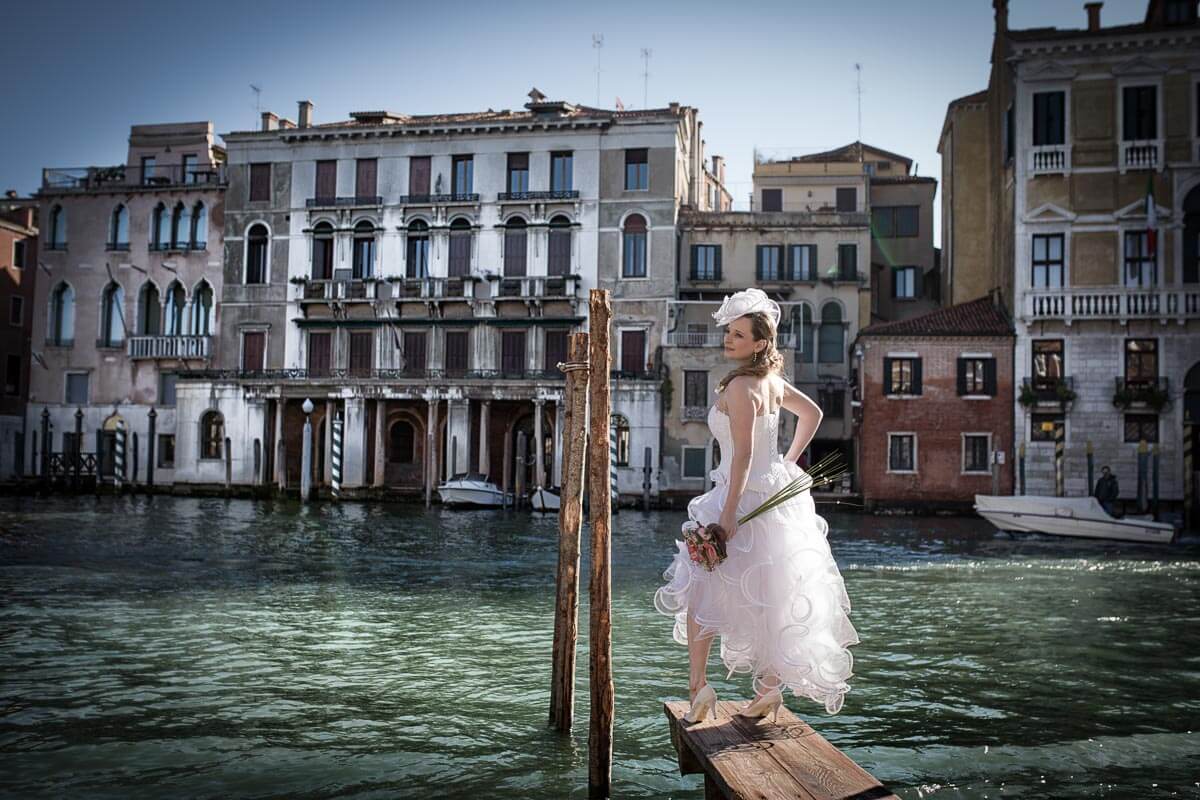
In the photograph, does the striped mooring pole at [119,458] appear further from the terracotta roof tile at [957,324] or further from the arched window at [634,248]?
the terracotta roof tile at [957,324]

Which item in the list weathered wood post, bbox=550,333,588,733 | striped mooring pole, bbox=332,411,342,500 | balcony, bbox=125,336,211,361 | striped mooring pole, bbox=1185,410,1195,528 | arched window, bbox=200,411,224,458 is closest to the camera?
weathered wood post, bbox=550,333,588,733

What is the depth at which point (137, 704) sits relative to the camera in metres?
7.35

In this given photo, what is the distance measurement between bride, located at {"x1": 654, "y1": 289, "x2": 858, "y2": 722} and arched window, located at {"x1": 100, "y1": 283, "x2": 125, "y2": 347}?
132 feet

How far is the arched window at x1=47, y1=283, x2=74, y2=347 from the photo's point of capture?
1624 inches

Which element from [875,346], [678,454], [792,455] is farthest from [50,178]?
[792,455]

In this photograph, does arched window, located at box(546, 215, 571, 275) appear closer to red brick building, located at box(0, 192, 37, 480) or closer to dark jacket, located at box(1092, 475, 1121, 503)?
dark jacket, located at box(1092, 475, 1121, 503)

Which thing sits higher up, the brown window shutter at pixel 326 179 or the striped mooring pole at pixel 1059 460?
the brown window shutter at pixel 326 179

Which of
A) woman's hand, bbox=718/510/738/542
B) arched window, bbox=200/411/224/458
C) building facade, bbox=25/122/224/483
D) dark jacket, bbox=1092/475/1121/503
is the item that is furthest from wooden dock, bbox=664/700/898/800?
building facade, bbox=25/122/224/483

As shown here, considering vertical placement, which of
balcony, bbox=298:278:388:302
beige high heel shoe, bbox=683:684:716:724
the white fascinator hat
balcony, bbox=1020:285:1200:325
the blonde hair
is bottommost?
beige high heel shoe, bbox=683:684:716:724

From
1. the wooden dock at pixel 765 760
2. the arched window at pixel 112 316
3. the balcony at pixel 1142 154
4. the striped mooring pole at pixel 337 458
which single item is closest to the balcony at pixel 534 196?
the striped mooring pole at pixel 337 458

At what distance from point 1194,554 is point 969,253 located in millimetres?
17764

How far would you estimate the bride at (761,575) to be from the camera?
4.82 meters

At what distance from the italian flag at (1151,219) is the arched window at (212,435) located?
2967cm

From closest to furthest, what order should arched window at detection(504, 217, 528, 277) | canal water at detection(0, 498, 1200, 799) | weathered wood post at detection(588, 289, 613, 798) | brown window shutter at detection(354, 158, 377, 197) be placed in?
weathered wood post at detection(588, 289, 613, 798) → canal water at detection(0, 498, 1200, 799) → arched window at detection(504, 217, 528, 277) → brown window shutter at detection(354, 158, 377, 197)
